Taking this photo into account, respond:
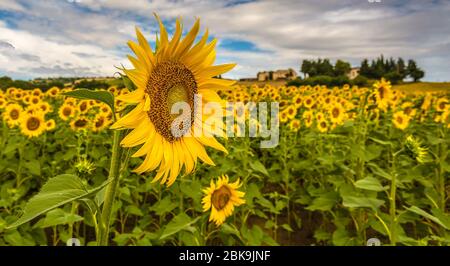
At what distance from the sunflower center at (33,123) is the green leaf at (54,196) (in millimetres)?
2502

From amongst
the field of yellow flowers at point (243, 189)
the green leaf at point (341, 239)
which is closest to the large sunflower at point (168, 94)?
the field of yellow flowers at point (243, 189)

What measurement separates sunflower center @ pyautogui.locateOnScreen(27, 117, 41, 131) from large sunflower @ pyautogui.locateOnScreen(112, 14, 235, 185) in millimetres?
2481

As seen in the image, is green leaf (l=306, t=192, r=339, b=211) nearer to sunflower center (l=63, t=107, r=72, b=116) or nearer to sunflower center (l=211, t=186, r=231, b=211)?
sunflower center (l=211, t=186, r=231, b=211)

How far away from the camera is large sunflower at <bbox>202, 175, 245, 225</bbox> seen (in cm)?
176

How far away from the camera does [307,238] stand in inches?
108

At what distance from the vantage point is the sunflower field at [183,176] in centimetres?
64

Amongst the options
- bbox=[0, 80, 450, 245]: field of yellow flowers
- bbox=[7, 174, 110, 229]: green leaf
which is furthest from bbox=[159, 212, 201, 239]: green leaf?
bbox=[7, 174, 110, 229]: green leaf

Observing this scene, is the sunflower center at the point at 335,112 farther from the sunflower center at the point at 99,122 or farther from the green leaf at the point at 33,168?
the green leaf at the point at 33,168

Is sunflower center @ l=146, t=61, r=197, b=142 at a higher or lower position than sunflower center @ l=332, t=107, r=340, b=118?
higher

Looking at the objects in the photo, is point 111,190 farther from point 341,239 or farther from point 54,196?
point 341,239

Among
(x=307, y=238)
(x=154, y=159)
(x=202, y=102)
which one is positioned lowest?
(x=307, y=238)
